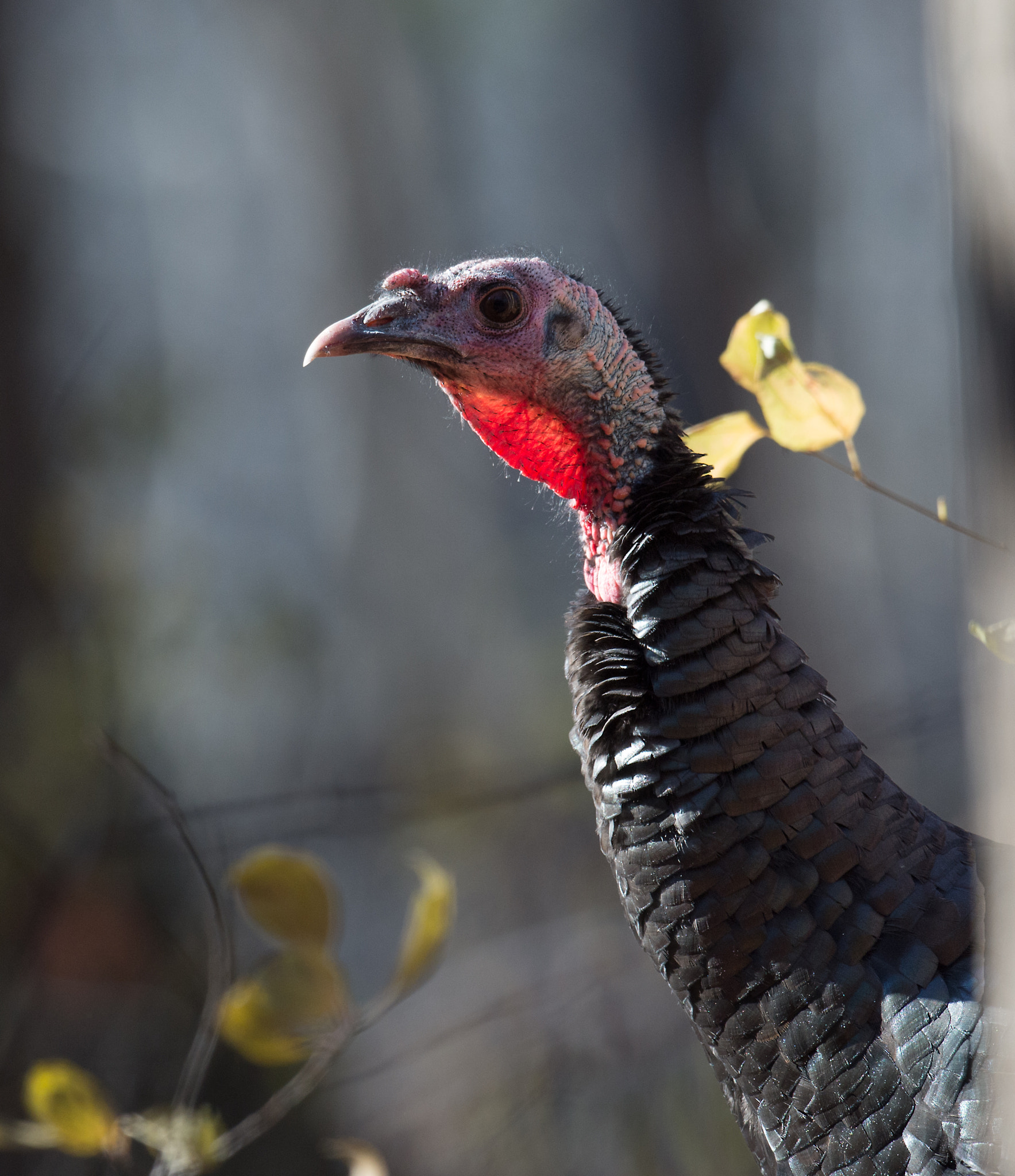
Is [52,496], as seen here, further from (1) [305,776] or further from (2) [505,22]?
(2) [505,22]

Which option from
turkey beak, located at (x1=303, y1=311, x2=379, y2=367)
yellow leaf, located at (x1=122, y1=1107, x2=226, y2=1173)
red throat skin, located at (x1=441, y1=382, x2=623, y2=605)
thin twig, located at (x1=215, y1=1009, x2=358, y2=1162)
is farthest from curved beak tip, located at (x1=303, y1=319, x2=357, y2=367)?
yellow leaf, located at (x1=122, y1=1107, x2=226, y2=1173)

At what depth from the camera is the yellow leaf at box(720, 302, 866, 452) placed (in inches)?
40.9

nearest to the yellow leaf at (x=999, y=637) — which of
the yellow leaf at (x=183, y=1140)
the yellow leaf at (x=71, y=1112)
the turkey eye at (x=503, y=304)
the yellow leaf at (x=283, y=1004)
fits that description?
the turkey eye at (x=503, y=304)

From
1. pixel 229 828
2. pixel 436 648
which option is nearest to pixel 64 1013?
pixel 229 828

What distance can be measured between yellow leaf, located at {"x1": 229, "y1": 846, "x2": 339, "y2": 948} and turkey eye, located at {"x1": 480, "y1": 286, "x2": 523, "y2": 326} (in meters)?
0.65

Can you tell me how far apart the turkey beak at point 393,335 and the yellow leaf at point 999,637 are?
63 centimetres

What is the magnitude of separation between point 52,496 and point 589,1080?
2.39m

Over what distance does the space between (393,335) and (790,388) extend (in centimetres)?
42

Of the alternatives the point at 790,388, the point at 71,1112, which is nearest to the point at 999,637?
the point at 790,388

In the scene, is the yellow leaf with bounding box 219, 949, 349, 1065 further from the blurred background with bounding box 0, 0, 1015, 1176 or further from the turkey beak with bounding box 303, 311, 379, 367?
the turkey beak with bounding box 303, 311, 379, 367

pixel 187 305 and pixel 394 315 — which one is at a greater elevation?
pixel 187 305

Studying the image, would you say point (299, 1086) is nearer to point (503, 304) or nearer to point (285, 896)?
point (285, 896)

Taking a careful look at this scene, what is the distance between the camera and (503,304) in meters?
1.15

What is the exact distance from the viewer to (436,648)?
4.70 metres
